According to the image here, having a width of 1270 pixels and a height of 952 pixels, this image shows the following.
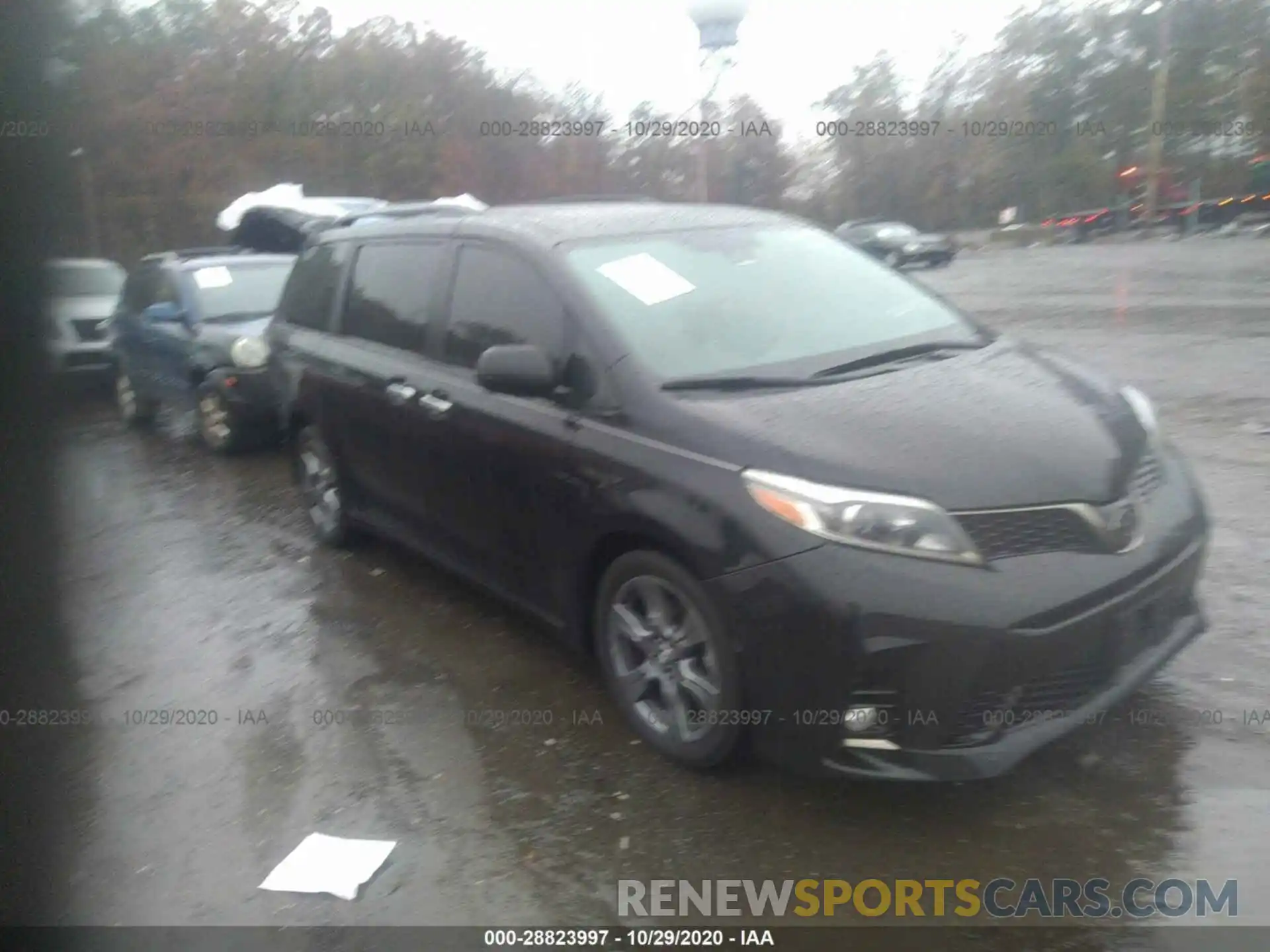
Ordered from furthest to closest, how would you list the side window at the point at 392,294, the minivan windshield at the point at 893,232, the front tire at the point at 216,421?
the minivan windshield at the point at 893,232 < the front tire at the point at 216,421 < the side window at the point at 392,294

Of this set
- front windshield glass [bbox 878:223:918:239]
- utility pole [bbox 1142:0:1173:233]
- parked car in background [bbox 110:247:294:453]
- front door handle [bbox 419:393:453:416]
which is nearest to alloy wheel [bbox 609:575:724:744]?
front door handle [bbox 419:393:453:416]

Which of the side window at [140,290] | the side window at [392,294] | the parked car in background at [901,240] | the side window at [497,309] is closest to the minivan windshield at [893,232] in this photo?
the parked car in background at [901,240]

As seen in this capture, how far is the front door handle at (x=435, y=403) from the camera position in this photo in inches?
179

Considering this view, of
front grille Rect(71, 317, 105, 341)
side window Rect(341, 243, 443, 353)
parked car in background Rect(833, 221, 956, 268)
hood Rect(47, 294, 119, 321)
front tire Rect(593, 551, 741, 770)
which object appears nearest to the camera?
front tire Rect(593, 551, 741, 770)

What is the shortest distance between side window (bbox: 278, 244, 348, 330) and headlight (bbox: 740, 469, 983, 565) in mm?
3444

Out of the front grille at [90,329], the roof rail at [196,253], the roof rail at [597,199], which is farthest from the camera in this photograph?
the front grille at [90,329]

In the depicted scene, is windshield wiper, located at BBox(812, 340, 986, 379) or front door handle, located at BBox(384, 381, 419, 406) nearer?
windshield wiper, located at BBox(812, 340, 986, 379)

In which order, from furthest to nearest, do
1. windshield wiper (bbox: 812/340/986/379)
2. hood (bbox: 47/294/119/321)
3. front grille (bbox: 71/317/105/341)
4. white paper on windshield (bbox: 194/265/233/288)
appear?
front grille (bbox: 71/317/105/341) → hood (bbox: 47/294/119/321) → white paper on windshield (bbox: 194/265/233/288) → windshield wiper (bbox: 812/340/986/379)

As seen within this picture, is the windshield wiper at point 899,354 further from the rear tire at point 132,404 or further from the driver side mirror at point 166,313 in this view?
the rear tire at point 132,404

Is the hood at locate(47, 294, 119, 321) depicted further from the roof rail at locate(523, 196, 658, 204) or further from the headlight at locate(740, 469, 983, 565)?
the headlight at locate(740, 469, 983, 565)

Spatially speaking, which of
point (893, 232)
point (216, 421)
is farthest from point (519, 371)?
point (893, 232)

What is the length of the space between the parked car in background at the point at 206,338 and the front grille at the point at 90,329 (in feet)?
4.43

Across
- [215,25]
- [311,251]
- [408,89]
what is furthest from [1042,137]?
[311,251]

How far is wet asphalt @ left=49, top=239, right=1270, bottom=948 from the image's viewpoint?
3.12 meters
